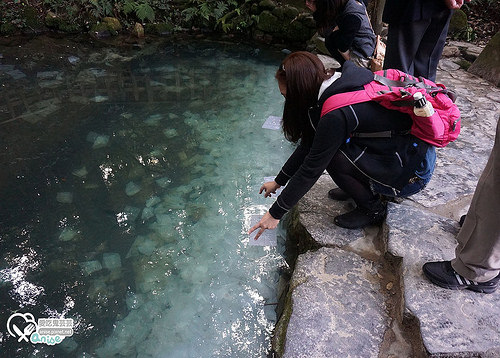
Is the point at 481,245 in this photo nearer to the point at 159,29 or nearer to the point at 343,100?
the point at 343,100

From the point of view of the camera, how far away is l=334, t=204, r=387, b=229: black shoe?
2.40 meters

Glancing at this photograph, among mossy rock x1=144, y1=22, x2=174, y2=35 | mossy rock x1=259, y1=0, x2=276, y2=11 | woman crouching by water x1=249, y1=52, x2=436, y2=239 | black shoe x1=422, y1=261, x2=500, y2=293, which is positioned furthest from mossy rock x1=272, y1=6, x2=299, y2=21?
black shoe x1=422, y1=261, x2=500, y2=293

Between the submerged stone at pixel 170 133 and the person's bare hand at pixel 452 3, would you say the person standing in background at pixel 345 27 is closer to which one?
the person's bare hand at pixel 452 3

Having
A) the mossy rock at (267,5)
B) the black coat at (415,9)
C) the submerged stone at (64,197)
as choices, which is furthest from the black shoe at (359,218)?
the mossy rock at (267,5)

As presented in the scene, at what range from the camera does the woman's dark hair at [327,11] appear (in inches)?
110

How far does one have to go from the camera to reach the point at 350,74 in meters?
1.93

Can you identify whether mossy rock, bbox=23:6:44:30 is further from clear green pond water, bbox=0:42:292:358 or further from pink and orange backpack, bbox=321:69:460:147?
pink and orange backpack, bbox=321:69:460:147

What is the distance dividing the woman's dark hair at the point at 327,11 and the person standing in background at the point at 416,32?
0.43m

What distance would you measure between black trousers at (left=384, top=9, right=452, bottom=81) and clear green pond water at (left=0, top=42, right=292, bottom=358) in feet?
4.57

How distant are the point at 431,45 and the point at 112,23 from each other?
20.3 ft

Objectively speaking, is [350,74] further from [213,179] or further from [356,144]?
[213,179]

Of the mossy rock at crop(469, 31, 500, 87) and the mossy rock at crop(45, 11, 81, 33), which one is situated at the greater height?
the mossy rock at crop(469, 31, 500, 87)

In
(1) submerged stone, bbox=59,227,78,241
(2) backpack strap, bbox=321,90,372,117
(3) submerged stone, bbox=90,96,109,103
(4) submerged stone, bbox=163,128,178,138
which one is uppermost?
(2) backpack strap, bbox=321,90,372,117

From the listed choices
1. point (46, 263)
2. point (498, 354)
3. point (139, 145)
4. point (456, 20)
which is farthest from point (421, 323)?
point (456, 20)
